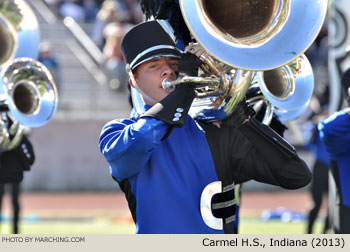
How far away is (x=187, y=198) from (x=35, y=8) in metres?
12.5

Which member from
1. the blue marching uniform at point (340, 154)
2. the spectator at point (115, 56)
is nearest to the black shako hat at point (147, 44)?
the blue marching uniform at point (340, 154)

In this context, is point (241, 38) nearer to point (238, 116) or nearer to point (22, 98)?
point (238, 116)

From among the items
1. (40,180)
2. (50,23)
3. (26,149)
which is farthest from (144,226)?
(50,23)

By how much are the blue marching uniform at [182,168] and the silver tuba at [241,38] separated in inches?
5.1

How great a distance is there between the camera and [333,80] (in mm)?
6602

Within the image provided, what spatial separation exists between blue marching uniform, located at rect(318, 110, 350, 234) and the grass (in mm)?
3495

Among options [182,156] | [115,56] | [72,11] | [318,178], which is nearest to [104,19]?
[115,56]

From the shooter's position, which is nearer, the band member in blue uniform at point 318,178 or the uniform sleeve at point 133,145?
the uniform sleeve at point 133,145

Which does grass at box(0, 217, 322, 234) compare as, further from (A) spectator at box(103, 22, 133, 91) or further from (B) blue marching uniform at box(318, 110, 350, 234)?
(A) spectator at box(103, 22, 133, 91)

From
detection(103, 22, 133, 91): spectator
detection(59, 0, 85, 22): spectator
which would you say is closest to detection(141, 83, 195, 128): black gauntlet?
detection(103, 22, 133, 91): spectator

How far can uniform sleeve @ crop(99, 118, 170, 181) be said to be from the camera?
271 cm

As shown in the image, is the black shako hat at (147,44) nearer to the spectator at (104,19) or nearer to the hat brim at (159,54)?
the hat brim at (159,54)

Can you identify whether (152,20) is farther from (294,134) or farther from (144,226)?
(294,134)

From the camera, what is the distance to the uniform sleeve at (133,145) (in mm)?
2715
